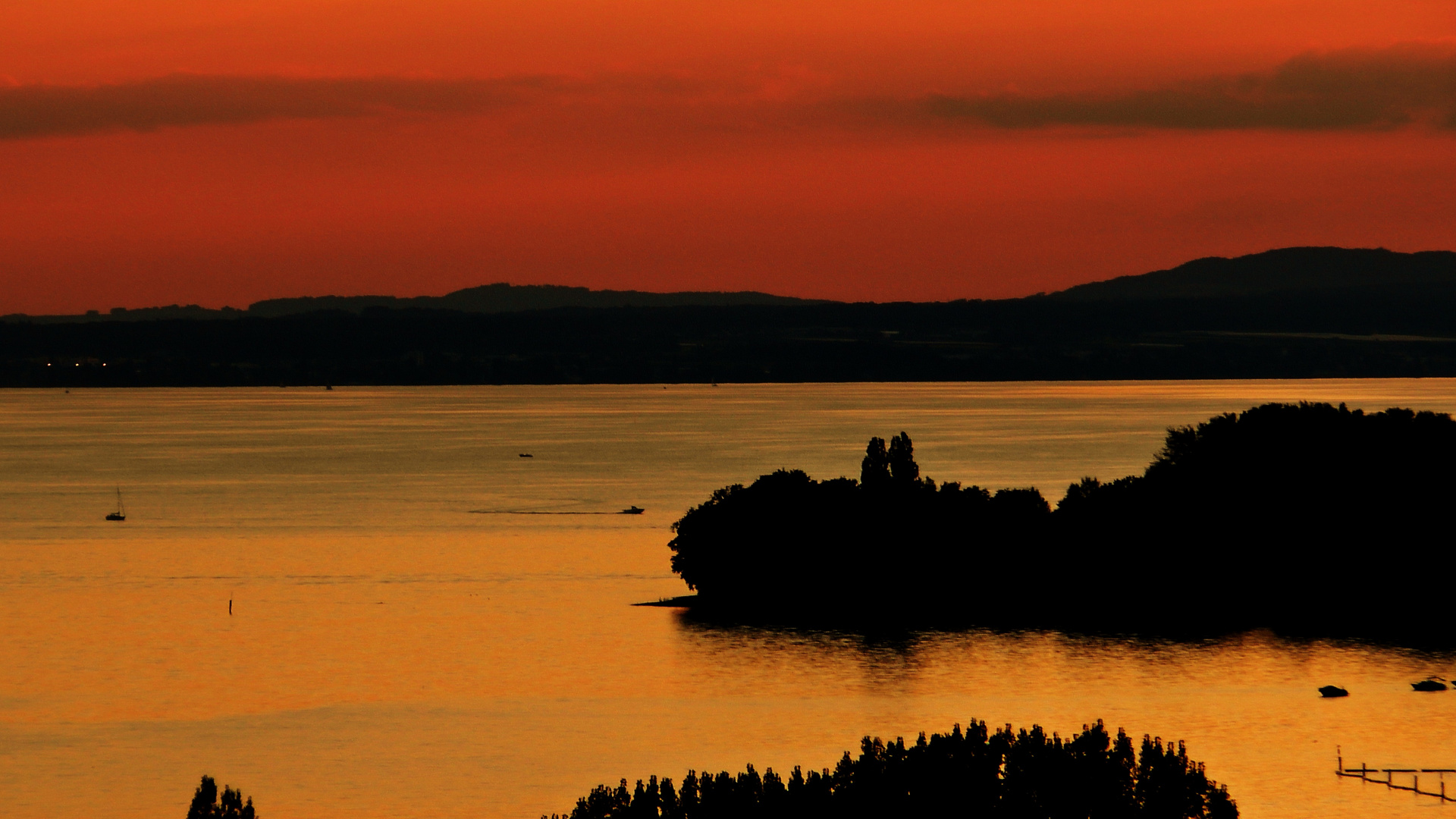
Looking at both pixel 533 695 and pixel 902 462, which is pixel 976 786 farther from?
pixel 902 462

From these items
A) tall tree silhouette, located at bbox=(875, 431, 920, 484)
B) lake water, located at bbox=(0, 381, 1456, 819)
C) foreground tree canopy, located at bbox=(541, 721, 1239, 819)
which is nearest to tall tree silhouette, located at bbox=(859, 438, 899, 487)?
tall tree silhouette, located at bbox=(875, 431, 920, 484)

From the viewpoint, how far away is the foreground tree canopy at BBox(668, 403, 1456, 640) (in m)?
129

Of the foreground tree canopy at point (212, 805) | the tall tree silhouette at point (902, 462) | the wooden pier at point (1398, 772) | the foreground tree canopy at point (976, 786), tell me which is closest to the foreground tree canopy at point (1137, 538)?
the tall tree silhouette at point (902, 462)

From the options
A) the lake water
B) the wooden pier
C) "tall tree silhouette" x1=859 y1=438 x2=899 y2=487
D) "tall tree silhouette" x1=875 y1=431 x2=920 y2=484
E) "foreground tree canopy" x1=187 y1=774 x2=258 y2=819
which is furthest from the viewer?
"tall tree silhouette" x1=859 y1=438 x2=899 y2=487

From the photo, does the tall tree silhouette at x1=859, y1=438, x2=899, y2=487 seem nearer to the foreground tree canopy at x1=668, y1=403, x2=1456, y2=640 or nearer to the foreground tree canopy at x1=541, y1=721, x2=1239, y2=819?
the foreground tree canopy at x1=668, y1=403, x2=1456, y2=640

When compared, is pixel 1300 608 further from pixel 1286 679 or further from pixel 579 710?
pixel 579 710

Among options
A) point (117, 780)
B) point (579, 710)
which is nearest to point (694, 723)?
point (579, 710)

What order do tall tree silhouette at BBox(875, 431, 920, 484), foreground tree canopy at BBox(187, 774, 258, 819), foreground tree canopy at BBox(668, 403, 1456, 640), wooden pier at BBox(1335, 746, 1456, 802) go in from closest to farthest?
foreground tree canopy at BBox(187, 774, 258, 819)
wooden pier at BBox(1335, 746, 1456, 802)
foreground tree canopy at BBox(668, 403, 1456, 640)
tall tree silhouette at BBox(875, 431, 920, 484)

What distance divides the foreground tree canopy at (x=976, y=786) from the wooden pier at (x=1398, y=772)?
3170 cm

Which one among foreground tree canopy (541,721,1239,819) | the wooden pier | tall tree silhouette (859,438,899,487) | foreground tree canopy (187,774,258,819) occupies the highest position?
tall tree silhouette (859,438,899,487)

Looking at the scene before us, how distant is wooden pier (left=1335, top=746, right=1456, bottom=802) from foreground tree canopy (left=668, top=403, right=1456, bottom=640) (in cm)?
4329

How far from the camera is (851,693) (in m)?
106

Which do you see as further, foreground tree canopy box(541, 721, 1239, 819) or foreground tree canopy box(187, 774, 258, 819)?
foreground tree canopy box(541, 721, 1239, 819)

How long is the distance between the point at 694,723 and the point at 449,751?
14723 mm
